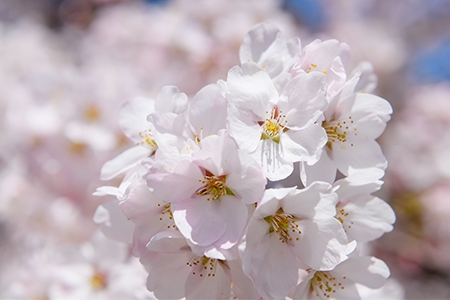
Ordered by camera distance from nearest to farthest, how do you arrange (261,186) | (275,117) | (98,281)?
(261,186), (275,117), (98,281)

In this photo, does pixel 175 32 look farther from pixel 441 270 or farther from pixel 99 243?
pixel 441 270

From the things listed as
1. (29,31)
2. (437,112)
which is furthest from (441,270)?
(29,31)

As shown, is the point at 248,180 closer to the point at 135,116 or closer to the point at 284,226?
the point at 284,226

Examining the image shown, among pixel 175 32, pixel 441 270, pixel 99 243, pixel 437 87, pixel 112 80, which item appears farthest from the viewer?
pixel 437 87

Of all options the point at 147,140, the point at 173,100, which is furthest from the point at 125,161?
the point at 173,100

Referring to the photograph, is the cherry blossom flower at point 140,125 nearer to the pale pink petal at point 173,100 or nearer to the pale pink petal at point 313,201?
the pale pink petal at point 173,100

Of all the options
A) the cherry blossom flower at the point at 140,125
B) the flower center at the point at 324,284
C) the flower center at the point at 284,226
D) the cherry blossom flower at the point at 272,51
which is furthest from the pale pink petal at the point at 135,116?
the flower center at the point at 324,284

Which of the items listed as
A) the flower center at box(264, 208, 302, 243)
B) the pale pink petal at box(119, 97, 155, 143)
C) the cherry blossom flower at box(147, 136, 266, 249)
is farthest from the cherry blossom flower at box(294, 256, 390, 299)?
the pale pink petal at box(119, 97, 155, 143)
